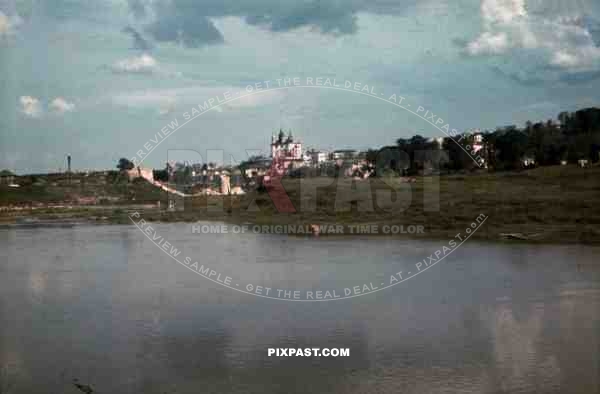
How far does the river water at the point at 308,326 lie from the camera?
25.7ft

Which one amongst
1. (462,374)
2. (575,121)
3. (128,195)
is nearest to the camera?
(462,374)

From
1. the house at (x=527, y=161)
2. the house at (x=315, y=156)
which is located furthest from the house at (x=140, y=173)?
the house at (x=527, y=161)

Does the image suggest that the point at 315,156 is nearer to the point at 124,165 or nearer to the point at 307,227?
the point at 124,165

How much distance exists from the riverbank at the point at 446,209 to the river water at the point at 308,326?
4479 millimetres

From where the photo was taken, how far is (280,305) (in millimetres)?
11828

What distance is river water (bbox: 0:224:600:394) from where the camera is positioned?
7.83 meters

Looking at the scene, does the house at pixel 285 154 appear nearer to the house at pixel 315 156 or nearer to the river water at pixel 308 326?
the house at pixel 315 156

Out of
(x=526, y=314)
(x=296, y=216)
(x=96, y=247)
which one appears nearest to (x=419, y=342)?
(x=526, y=314)

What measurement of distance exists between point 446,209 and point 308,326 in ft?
60.0

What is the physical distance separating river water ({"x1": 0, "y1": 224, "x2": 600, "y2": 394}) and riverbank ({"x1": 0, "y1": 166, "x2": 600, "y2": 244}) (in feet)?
14.7

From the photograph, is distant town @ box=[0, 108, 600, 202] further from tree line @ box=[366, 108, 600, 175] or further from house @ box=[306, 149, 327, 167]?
house @ box=[306, 149, 327, 167]

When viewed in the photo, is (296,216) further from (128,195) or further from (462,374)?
(128,195)

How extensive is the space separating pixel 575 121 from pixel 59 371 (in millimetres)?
60421

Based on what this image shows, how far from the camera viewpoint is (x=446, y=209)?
27.4 meters
